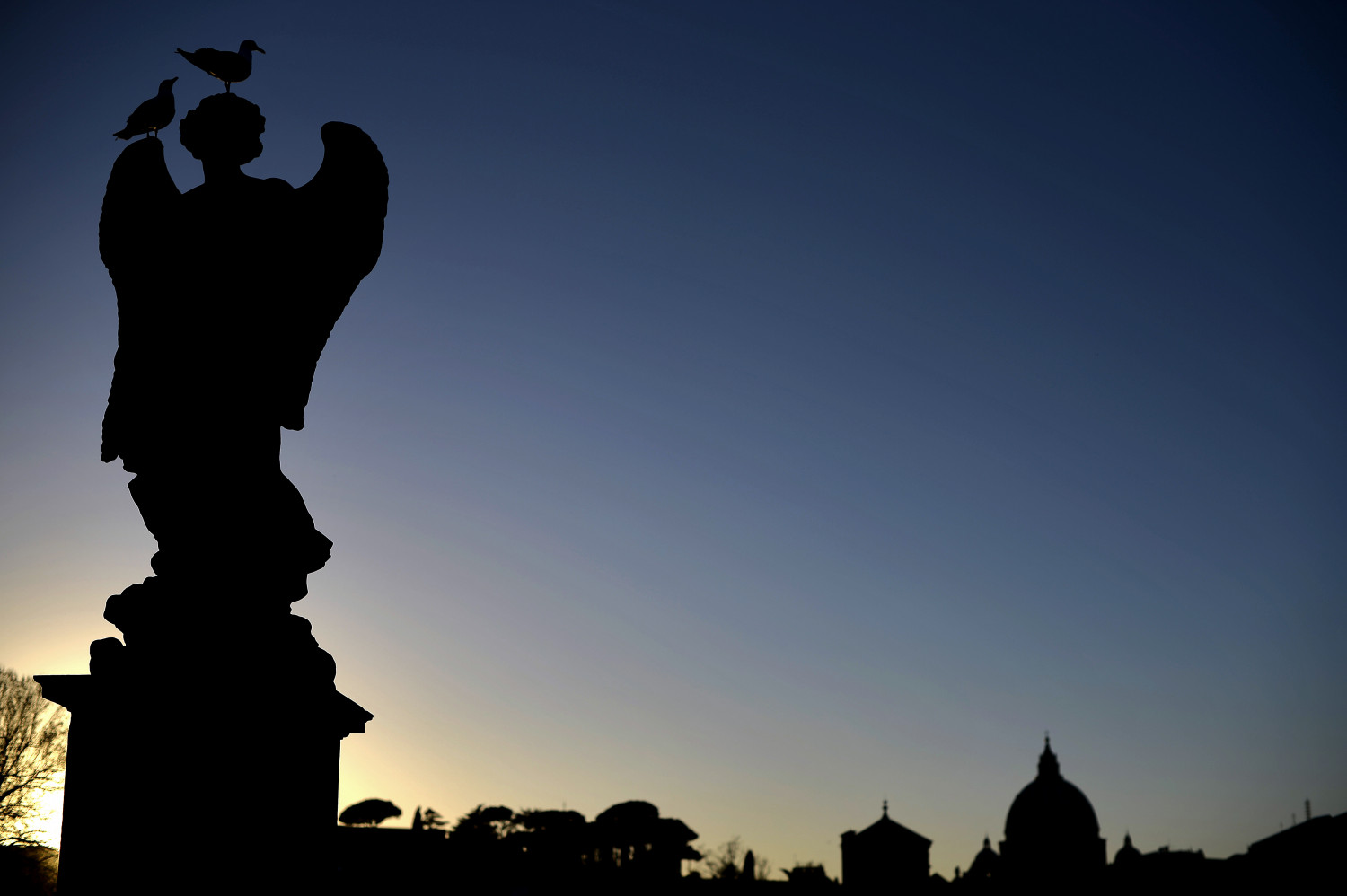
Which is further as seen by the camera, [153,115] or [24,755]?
[24,755]

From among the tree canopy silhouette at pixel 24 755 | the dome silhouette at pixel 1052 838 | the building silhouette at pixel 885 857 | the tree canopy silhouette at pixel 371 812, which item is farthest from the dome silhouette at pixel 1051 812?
the tree canopy silhouette at pixel 24 755

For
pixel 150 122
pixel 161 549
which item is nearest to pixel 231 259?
pixel 150 122

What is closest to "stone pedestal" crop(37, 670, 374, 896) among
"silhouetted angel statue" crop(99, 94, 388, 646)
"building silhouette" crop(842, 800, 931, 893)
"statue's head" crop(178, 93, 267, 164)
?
"silhouetted angel statue" crop(99, 94, 388, 646)

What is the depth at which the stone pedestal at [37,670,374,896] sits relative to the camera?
4.96 metres

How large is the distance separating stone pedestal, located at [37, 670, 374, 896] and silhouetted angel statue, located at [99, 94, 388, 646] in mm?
510

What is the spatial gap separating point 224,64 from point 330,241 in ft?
3.17

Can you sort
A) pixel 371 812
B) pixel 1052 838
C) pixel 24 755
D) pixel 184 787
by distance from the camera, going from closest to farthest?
pixel 184 787
pixel 24 755
pixel 371 812
pixel 1052 838

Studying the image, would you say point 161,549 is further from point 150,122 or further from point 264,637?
point 150,122

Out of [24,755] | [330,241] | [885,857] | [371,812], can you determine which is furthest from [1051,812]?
[330,241]

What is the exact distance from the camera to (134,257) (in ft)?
18.6

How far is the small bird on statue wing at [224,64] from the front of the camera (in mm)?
5746

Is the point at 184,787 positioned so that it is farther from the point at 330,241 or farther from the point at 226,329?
the point at 330,241

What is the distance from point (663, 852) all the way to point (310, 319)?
57.1 metres

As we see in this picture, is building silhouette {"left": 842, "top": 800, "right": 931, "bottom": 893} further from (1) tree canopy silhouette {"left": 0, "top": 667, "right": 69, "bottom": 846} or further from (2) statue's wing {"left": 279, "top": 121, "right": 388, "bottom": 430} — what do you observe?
(2) statue's wing {"left": 279, "top": 121, "right": 388, "bottom": 430}
